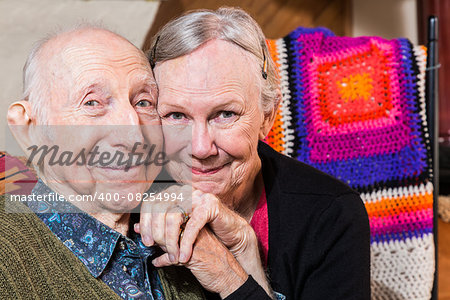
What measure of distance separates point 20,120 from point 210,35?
44 cm

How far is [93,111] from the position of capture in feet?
3.11

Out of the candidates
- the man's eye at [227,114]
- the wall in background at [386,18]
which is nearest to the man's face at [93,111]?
the man's eye at [227,114]

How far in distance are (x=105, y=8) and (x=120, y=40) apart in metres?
1.20

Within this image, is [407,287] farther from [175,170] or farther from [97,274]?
[97,274]

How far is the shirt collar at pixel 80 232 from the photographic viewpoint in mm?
932

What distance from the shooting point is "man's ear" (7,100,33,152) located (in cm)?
96

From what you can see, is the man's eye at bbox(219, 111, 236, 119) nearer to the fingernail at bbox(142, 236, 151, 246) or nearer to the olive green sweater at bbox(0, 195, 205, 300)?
the fingernail at bbox(142, 236, 151, 246)

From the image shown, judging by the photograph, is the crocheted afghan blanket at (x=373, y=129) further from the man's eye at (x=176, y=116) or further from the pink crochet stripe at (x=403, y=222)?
the man's eye at (x=176, y=116)

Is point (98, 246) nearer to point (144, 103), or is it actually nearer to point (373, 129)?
point (144, 103)

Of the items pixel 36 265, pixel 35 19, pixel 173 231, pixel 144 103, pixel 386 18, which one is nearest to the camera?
pixel 36 265

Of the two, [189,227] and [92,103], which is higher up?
[92,103]

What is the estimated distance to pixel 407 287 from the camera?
1.66 m

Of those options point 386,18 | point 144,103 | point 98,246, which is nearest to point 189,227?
point 98,246

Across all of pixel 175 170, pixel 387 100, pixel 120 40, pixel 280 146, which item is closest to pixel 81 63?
pixel 120 40
